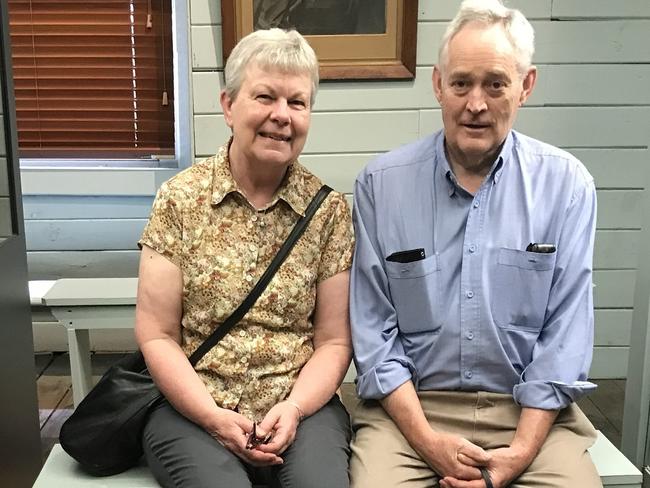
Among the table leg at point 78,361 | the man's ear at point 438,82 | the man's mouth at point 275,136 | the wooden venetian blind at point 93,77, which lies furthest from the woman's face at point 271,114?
the wooden venetian blind at point 93,77

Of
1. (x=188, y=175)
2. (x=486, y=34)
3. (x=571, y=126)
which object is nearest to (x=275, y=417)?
(x=188, y=175)

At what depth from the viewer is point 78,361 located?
2.32m

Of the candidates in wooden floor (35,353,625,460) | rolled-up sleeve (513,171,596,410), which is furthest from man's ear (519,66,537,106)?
wooden floor (35,353,625,460)

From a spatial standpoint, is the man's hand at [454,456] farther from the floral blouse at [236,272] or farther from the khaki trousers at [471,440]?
the floral blouse at [236,272]

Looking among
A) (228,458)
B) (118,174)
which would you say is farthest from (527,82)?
(118,174)

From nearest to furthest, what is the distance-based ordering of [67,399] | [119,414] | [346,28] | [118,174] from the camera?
1. [119,414]
2. [346,28]
3. [67,399]
4. [118,174]

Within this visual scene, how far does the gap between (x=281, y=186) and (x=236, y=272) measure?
0.23 meters

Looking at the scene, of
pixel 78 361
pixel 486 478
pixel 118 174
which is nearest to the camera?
pixel 486 478

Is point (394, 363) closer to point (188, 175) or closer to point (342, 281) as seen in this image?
point (342, 281)

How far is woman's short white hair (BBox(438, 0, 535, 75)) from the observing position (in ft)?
4.75

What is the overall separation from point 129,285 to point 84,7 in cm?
138

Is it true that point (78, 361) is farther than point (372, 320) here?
Yes

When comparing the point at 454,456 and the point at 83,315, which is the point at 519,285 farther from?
the point at 83,315

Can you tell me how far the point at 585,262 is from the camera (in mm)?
1510
